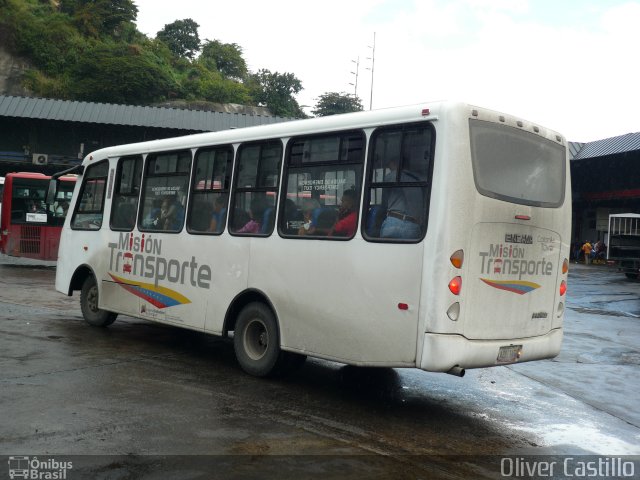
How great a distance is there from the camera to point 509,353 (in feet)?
21.9

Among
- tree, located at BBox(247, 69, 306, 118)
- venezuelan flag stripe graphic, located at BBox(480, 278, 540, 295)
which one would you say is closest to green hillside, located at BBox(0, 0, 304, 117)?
tree, located at BBox(247, 69, 306, 118)

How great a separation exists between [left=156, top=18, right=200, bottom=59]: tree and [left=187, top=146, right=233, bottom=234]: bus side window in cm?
8632

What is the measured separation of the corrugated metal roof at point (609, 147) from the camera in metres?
41.5

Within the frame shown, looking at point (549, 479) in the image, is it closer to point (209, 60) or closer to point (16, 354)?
point (16, 354)

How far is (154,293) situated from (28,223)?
47.7 feet

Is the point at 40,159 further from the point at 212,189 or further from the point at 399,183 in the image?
the point at 399,183

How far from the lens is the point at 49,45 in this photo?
66562 millimetres

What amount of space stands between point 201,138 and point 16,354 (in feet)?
11.5

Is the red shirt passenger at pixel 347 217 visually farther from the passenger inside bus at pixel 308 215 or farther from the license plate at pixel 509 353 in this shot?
the license plate at pixel 509 353

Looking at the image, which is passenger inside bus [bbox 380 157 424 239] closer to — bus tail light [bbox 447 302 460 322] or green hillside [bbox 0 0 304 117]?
bus tail light [bbox 447 302 460 322]

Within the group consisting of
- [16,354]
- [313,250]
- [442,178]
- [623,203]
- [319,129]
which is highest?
[623,203]

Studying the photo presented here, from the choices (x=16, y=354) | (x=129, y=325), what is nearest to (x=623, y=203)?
(x=129, y=325)

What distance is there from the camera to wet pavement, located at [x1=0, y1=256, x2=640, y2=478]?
5188mm

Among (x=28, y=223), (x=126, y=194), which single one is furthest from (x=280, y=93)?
(x=126, y=194)
